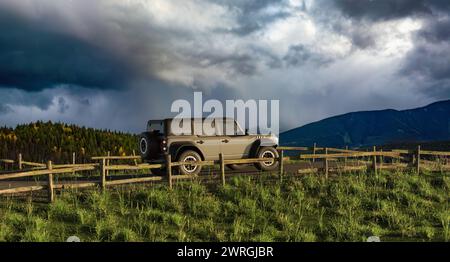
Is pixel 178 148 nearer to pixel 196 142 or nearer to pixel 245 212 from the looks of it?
pixel 196 142

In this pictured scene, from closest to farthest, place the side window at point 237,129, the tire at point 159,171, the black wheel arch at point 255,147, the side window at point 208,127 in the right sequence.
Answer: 1. the side window at point 208,127
2. the side window at point 237,129
3. the black wheel arch at point 255,147
4. the tire at point 159,171

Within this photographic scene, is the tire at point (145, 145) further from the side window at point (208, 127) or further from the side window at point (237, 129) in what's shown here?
the side window at point (237, 129)

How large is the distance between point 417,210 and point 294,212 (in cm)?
402

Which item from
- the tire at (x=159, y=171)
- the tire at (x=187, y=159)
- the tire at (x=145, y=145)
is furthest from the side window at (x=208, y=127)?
the tire at (x=159, y=171)

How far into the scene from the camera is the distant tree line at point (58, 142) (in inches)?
1419

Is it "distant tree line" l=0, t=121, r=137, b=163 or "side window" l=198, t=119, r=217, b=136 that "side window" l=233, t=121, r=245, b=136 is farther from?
"distant tree line" l=0, t=121, r=137, b=163

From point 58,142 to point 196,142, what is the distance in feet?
66.3

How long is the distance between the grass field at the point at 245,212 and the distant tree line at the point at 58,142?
1850 cm

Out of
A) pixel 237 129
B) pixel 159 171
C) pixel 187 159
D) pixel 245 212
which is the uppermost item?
pixel 237 129

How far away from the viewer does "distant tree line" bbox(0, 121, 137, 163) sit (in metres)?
36.0

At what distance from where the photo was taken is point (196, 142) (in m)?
20.3

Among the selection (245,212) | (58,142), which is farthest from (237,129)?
(58,142)

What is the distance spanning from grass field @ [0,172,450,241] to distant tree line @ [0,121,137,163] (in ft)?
60.7

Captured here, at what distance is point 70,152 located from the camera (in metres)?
36.4
